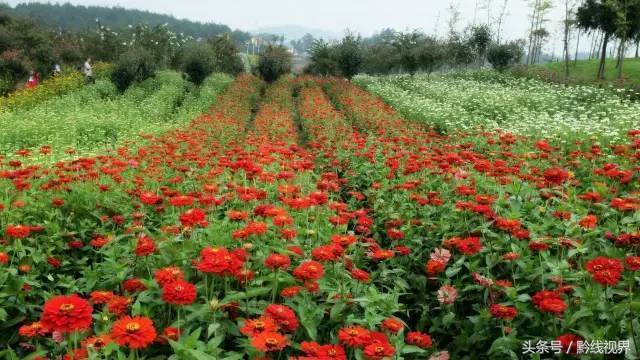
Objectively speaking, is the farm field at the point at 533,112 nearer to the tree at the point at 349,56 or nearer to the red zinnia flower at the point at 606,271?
the red zinnia flower at the point at 606,271

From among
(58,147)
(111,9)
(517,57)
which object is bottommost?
(58,147)

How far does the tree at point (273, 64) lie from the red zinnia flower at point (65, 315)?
89.6ft

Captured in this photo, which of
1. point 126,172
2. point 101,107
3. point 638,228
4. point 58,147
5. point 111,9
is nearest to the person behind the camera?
point 638,228

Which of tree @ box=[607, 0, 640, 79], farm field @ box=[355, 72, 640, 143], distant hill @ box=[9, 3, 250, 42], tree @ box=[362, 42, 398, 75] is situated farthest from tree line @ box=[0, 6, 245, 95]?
distant hill @ box=[9, 3, 250, 42]

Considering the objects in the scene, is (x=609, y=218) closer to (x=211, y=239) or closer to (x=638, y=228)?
(x=638, y=228)

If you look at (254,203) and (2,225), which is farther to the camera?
(254,203)

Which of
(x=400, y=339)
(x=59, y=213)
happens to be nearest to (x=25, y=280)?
(x=59, y=213)

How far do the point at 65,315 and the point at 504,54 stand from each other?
3083 cm

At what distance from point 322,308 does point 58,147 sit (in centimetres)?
809

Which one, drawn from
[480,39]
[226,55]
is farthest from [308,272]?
[226,55]

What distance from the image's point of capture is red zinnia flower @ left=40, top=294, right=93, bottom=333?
167 centimetres

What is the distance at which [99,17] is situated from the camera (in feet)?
Result: 434

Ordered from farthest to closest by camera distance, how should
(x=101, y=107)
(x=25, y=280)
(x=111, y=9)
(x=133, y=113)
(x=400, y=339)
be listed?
(x=111, y=9), (x=101, y=107), (x=133, y=113), (x=25, y=280), (x=400, y=339)

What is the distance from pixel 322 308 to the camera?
2.56 metres
